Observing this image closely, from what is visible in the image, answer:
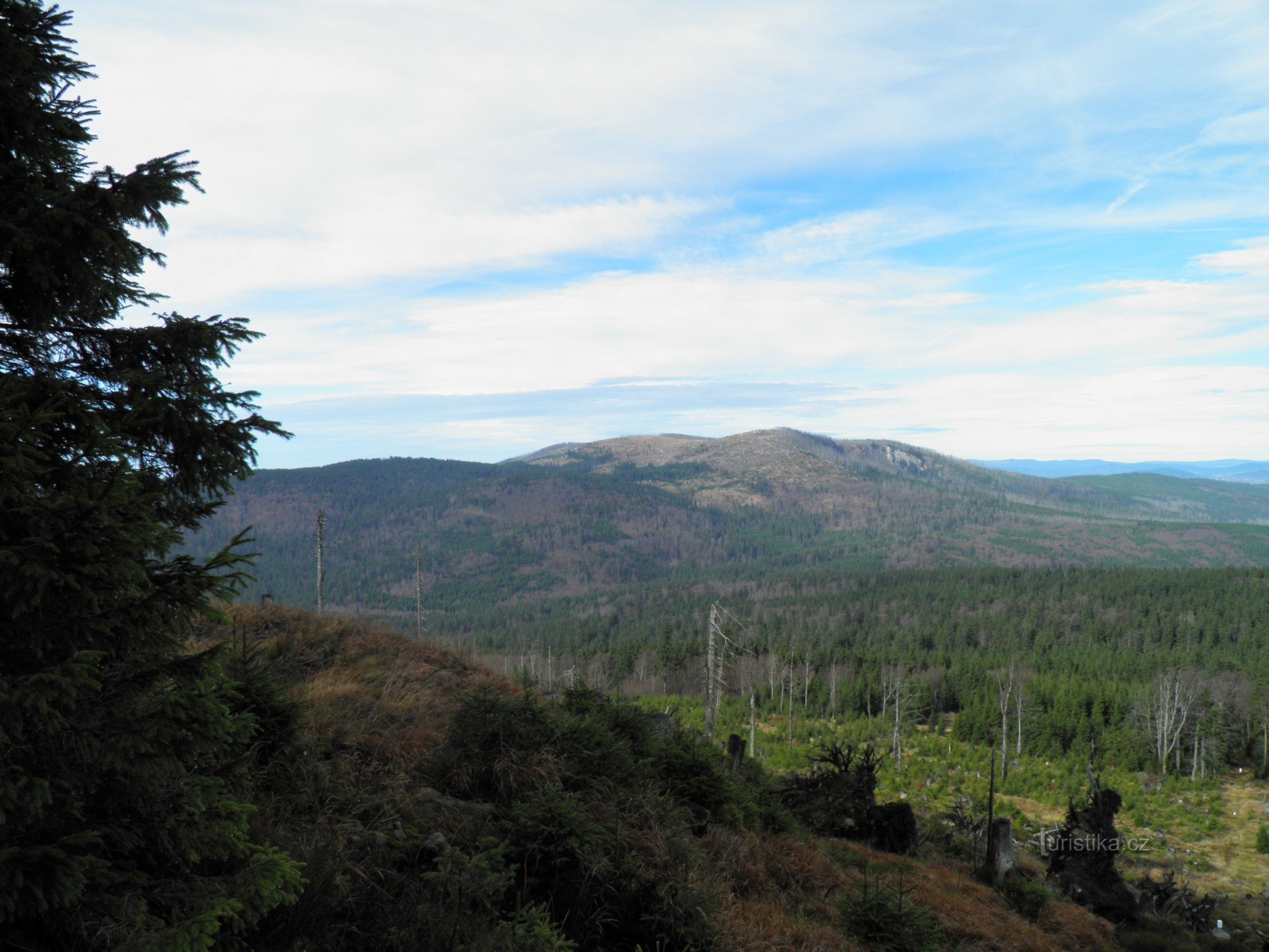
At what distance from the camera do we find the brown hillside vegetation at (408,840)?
4270 millimetres

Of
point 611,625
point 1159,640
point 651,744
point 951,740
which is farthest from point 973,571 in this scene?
point 651,744

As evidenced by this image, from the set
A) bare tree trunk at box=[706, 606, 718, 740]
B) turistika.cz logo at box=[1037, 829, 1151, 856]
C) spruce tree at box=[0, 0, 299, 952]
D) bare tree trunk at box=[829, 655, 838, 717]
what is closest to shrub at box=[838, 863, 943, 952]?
spruce tree at box=[0, 0, 299, 952]

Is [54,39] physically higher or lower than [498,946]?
higher

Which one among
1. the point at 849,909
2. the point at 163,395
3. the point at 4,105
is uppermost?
the point at 4,105

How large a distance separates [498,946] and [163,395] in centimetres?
419

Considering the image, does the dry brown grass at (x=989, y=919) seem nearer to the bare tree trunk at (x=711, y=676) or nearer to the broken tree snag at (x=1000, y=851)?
the broken tree snag at (x=1000, y=851)

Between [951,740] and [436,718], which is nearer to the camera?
[436,718]

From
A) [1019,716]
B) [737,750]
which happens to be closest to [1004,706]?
[1019,716]

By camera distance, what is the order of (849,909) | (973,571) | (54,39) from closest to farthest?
(54,39)
(849,909)
(973,571)

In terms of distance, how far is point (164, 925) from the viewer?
2844 mm

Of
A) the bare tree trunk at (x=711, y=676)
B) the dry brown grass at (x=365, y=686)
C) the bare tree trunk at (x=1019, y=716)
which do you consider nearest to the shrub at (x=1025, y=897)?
the dry brown grass at (x=365, y=686)

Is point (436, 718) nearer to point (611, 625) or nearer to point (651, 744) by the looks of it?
point (651, 744)

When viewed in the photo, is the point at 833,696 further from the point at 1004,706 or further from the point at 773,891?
the point at 773,891

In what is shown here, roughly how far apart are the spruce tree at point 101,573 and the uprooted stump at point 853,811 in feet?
49.4
